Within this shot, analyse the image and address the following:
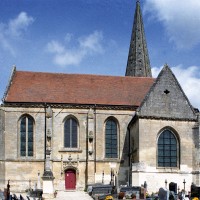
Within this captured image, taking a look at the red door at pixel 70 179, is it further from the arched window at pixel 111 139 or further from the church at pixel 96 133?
the arched window at pixel 111 139

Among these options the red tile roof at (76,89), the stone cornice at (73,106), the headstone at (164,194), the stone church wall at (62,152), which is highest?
the red tile roof at (76,89)

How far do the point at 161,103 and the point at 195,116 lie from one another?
3.23m

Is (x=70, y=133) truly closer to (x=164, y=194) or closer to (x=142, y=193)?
(x=142, y=193)

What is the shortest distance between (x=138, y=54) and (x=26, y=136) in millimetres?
27013

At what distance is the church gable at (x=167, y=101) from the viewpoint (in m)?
45.0

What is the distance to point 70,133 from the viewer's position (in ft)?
157

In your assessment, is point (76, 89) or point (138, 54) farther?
point (138, 54)

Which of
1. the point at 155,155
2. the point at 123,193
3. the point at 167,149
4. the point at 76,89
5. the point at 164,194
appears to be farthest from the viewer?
the point at 76,89

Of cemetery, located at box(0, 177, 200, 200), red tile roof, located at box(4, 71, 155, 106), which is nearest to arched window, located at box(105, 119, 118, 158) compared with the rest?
red tile roof, located at box(4, 71, 155, 106)

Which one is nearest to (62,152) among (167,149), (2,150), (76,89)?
(2,150)

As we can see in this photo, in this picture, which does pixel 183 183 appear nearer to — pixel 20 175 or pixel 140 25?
pixel 20 175

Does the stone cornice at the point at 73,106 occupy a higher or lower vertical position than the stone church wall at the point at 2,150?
higher

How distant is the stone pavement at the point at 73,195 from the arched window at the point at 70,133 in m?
5.13

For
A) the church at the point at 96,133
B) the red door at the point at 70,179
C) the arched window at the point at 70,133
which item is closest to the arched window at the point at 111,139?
the church at the point at 96,133
